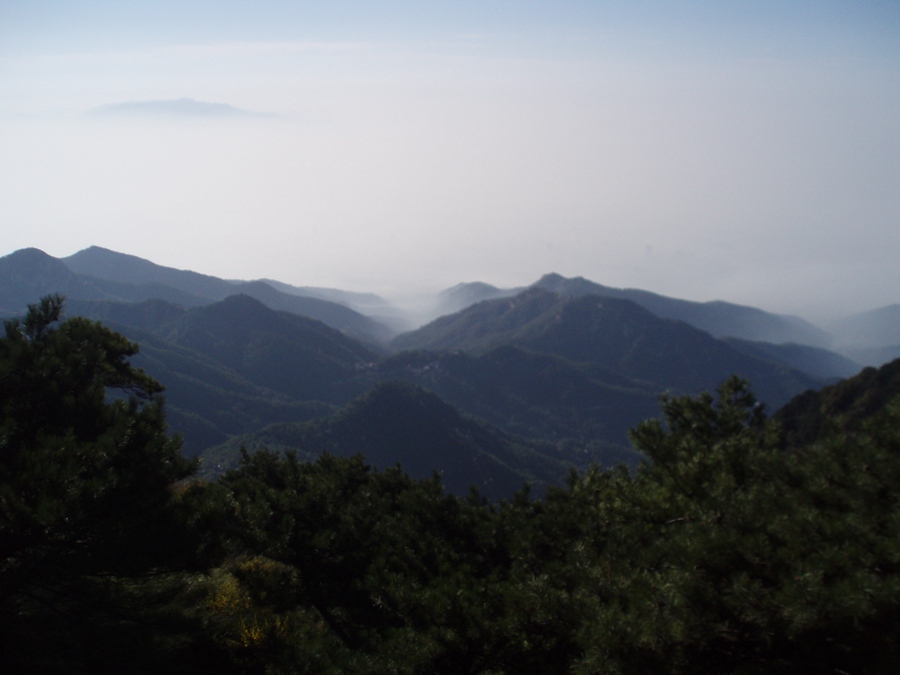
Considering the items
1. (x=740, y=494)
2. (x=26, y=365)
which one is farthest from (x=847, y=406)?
(x=26, y=365)

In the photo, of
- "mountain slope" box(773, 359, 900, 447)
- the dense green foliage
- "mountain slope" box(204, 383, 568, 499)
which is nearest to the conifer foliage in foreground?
the dense green foliage

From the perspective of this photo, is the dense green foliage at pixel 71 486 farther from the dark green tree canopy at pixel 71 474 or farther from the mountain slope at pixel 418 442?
the mountain slope at pixel 418 442

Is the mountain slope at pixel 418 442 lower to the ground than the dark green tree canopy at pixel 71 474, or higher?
lower

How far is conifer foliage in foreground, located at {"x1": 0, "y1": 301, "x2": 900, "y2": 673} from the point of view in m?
7.16

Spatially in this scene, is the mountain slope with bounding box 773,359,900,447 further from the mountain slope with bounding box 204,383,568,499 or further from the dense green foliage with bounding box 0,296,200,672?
the mountain slope with bounding box 204,383,568,499

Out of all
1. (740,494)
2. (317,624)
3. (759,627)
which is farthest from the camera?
(317,624)

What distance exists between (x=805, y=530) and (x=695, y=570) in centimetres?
153

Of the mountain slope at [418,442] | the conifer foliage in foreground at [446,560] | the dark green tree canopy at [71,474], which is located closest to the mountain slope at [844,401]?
the conifer foliage in foreground at [446,560]

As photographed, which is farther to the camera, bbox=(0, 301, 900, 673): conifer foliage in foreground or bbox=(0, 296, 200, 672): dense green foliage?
bbox=(0, 296, 200, 672): dense green foliage

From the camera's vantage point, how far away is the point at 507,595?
30.7 ft

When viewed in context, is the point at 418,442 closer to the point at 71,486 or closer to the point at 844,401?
the point at 844,401

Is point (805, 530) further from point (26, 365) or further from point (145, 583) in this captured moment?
point (26, 365)

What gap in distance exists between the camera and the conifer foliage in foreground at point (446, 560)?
282 inches

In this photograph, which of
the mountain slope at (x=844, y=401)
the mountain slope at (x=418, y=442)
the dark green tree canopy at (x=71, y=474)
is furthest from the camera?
the mountain slope at (x=418, y=442)
